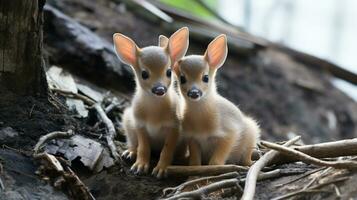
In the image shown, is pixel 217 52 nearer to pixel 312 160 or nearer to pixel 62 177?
pixel 312 160

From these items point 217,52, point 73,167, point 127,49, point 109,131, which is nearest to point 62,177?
point 73,167

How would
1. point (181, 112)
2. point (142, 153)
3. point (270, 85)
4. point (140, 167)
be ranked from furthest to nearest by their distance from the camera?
point (270, 85) < point (181, 112) < point (142, 153) < point (140, 167)

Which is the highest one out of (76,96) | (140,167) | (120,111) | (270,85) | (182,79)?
(182,79)

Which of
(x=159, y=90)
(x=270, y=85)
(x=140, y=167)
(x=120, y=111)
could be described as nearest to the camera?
(x=159, y=90)

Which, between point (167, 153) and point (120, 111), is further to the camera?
point (120, 111)

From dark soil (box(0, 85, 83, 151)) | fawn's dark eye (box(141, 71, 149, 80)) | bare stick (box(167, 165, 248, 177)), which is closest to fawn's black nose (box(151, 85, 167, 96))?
fawn's dark eye (box(141, 71, 149, 80))

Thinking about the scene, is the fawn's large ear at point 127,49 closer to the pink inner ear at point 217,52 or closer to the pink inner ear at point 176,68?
the pink inner ear at point 176,68

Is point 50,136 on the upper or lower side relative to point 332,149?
lower
